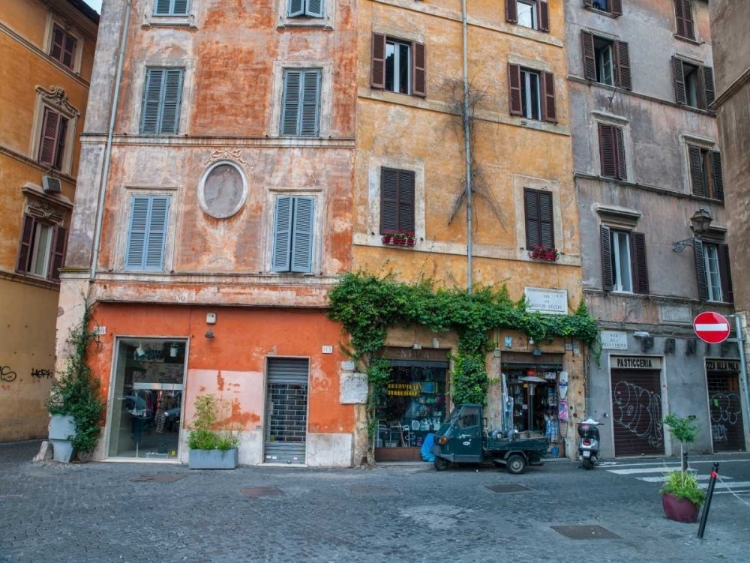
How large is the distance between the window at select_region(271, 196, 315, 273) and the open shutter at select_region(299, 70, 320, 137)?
187 centimetres

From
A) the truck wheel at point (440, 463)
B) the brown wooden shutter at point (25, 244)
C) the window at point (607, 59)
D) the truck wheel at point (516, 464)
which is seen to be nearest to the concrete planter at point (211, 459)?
the truck wheel at point (440, 463)

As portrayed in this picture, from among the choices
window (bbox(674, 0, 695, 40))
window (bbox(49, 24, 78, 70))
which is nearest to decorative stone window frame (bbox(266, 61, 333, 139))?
window (bbox(49, 24, 78, 70))

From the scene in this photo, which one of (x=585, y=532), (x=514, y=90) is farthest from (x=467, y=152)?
(x=585, y=532)

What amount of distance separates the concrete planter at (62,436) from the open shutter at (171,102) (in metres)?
7.29

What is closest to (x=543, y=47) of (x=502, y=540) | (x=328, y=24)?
(x=328, y=24)

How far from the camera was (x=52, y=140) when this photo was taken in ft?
61.2

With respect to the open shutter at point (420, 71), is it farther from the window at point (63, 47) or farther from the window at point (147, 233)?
the window at point (63, 47)

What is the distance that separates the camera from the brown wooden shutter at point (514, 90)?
1638cm

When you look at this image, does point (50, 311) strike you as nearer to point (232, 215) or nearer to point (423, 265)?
point (232, 215)

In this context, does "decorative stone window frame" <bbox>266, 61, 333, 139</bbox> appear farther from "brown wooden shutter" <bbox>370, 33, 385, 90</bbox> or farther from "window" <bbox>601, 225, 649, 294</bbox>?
"window" <bbox>601, 225, 649, 294</bbox>

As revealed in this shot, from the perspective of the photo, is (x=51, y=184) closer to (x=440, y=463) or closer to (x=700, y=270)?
(x=440, y=463)

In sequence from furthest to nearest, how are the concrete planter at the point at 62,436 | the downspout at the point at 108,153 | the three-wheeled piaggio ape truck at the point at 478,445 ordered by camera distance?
the downspout at the point at 108,153 < the concrete planter at the point at 62,436 < the three-wheeled piaggio ape truck at the point at 478,445

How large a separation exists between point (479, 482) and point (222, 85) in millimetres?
11395

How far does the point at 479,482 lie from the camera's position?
11.2m
